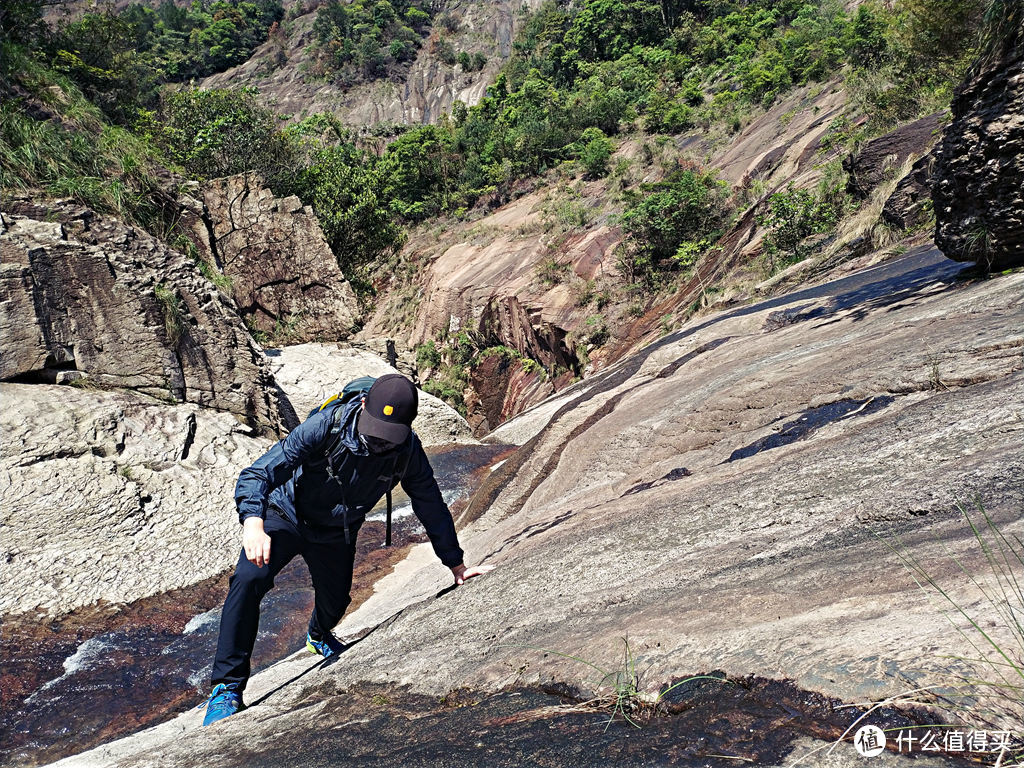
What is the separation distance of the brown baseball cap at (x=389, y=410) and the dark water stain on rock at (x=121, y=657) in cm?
228

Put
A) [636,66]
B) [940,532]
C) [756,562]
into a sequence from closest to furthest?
[940,532], [756,562], [636,66]

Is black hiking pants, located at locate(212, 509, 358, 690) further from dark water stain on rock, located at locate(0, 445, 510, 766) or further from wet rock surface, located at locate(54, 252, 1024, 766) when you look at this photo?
dark water stain on rock, located at locate(0, 445, 510, 766)

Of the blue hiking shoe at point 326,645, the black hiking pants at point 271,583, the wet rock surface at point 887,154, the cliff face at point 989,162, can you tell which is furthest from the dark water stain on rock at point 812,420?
the wet rock surface at point 887,154

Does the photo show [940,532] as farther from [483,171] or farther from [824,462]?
[483,171]

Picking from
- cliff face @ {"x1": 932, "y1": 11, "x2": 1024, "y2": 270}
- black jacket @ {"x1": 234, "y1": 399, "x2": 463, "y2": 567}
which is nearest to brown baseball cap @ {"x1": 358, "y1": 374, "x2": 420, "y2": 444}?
black jacket @ {"x1": 234, "y1": 399, "x2": 463, "y2": 567}

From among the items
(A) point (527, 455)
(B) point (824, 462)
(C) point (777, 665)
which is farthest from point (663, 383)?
(C) point (777, 665)

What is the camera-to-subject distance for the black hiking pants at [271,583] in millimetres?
3170

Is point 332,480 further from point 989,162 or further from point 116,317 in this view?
point 116,317

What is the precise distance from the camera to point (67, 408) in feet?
21.8

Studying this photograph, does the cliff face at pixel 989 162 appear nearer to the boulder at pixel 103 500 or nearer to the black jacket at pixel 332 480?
the black jacket at pixel 332 480

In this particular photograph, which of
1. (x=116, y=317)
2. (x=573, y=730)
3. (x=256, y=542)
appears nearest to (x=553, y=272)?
(x=116, y=317)

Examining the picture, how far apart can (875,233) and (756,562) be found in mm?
8539

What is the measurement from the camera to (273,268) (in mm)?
14320

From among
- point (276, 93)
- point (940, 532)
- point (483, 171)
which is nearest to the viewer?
point (940, 532)
